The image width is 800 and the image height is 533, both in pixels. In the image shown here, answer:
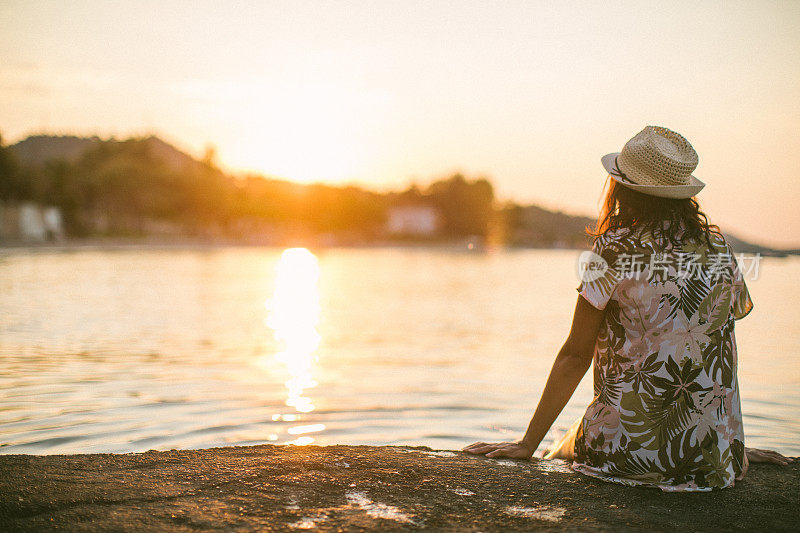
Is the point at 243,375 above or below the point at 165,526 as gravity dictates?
below

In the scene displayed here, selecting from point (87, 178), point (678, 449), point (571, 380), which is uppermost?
point (87, 178)

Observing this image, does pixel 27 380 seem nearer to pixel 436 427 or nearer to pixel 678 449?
pixel 436 427

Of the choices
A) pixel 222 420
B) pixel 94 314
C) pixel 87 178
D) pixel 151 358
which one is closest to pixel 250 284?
pixel 94 314

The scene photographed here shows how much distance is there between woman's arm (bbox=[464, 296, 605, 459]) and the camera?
2.72 meters

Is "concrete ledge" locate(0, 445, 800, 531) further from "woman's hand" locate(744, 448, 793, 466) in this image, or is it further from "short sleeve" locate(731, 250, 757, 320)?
"short sleeve" locate(731, 250, 757, 320)

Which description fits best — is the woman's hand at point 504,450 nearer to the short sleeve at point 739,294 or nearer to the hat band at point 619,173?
the short sleeve at point 739,294

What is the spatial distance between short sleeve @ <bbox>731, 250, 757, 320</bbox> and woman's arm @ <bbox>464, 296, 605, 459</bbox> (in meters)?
0.50

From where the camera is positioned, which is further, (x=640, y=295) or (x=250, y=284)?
(x=250, y=284)

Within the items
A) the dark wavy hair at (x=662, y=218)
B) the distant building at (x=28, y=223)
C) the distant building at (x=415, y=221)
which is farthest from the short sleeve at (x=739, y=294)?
the distant building at (x=415, y=221)

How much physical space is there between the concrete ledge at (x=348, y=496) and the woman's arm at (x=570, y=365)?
230 mm

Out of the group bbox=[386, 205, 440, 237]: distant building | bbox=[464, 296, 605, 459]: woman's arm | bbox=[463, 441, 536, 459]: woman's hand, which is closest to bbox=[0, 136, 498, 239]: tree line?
bbox=[386, 205, 440, 237]: distant building

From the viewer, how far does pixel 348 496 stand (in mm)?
2623

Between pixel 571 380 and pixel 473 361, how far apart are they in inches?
270

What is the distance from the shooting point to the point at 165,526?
2270mm
